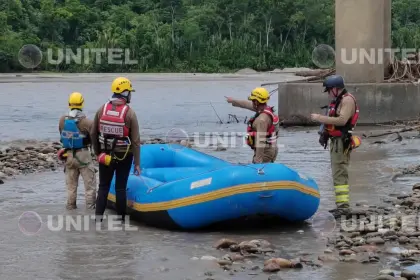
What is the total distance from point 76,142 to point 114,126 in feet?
3.48

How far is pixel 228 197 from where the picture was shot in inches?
370

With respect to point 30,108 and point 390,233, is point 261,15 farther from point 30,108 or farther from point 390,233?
point 390,233

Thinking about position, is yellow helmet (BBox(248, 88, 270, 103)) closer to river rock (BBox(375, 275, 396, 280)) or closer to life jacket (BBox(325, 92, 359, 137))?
life jacket (BBox(325, 92, 359, 137))

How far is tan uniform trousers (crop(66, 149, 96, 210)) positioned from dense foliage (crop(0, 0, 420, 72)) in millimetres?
61004

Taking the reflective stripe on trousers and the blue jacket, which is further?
the blue jacket

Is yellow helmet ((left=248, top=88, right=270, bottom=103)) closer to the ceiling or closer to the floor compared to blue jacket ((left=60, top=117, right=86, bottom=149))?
closer to the ceiling

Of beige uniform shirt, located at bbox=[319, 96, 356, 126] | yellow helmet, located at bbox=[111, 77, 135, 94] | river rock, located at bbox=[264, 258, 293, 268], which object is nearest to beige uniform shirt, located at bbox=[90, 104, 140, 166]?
yellow helmet, located at bbox=[111, 77, 135, 94]

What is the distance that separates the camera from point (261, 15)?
81.2m

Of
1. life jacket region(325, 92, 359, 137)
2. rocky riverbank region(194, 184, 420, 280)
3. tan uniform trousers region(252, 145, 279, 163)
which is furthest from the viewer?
tan uniform trousers region(252, 145, 279, 163)

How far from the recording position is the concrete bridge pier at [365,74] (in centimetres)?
2258

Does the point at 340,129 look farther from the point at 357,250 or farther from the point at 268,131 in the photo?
the point at 357,250

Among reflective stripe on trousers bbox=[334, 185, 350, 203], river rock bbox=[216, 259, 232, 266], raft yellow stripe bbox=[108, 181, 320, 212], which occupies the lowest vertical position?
river rock bbox=[216, 259, 232, 266]

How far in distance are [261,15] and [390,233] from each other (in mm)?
73075

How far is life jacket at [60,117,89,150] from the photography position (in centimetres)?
1071
